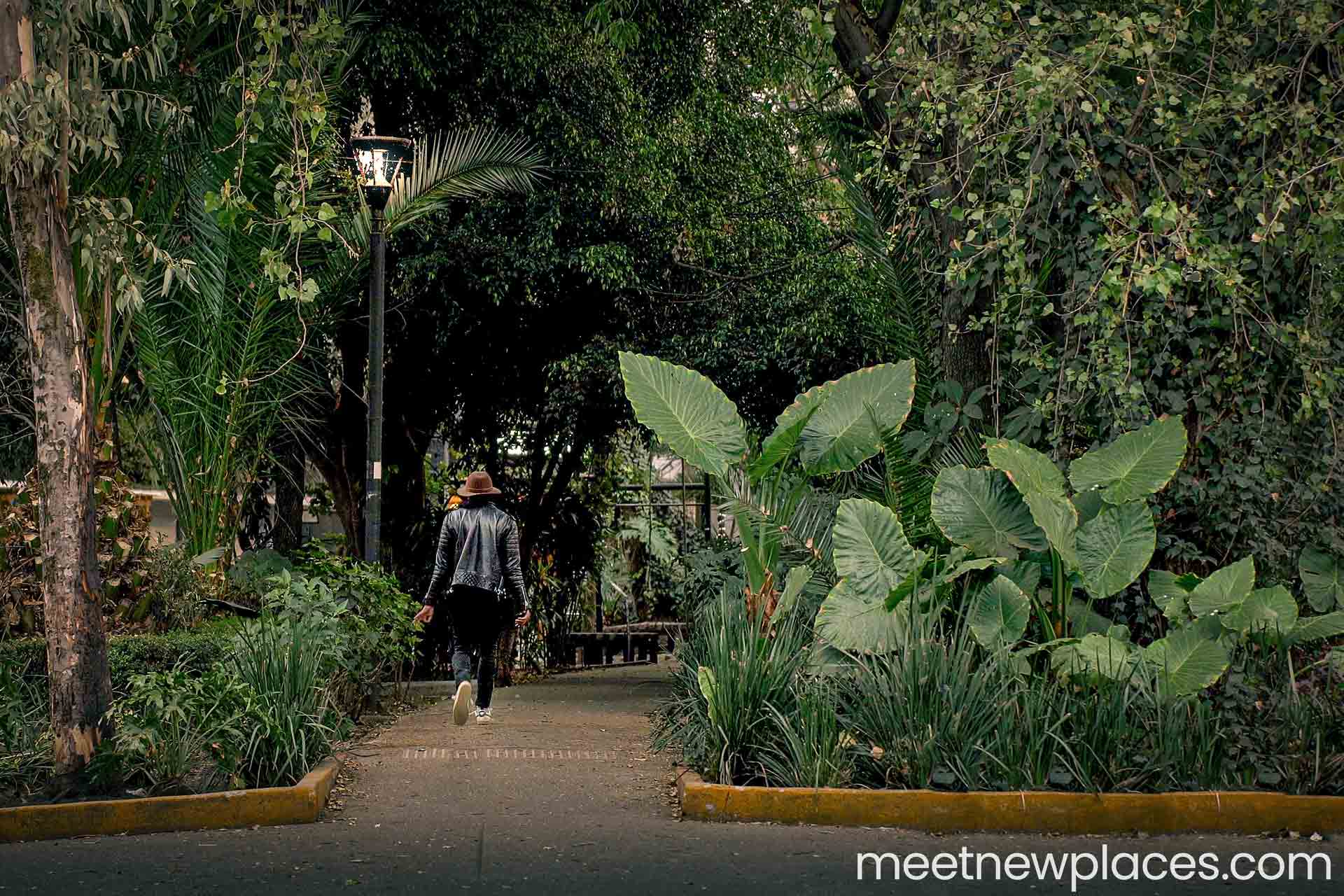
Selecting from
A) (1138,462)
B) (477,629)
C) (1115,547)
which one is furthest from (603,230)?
(1115,547)

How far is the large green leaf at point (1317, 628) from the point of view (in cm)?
941

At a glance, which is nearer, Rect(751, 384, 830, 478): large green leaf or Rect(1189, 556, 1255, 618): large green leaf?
Rect(1189, 556, 1255, 618): large green leaf

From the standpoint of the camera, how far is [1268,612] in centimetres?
934

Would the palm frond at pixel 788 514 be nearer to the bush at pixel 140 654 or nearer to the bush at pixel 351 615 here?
the bush at pixel 351 615

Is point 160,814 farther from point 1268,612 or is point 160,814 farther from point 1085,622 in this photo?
point 1268,612

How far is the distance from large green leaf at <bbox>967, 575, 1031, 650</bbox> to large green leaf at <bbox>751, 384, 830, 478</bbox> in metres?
1.91

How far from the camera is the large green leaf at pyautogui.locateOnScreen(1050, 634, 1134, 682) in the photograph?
900cm

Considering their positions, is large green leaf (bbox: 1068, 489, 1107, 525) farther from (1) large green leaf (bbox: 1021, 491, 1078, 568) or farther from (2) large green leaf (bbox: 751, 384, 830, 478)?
(2) large green leaf (bbox: 751, 384, 830, 478)

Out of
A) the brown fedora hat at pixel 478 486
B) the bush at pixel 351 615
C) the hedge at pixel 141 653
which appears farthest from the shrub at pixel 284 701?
the brown fedora hat at pixel 478 486

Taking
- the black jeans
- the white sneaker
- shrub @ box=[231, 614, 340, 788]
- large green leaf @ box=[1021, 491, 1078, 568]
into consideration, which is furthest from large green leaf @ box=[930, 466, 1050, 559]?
shrub @ box=[231, 614, 340, 788]

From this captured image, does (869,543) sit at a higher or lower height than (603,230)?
lower

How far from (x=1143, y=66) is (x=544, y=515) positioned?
12703 mm

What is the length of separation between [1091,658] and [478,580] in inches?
209

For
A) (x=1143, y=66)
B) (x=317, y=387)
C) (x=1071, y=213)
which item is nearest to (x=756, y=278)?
(x=317, y=387)
